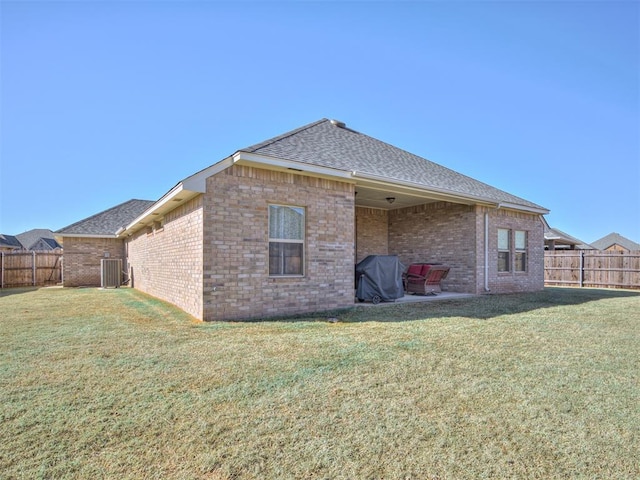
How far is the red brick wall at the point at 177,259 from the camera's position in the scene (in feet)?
23.2

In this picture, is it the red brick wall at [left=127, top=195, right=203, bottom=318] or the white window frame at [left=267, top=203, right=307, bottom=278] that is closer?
the red brick wall at [left=127, top=195, right=203, bottom=318]

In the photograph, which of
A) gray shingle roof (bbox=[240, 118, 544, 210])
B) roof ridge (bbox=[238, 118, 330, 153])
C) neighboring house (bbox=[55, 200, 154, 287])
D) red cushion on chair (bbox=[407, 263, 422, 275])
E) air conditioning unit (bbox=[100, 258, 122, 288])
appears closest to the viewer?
roof ridge (bbox=[238, 118, 330, 153])

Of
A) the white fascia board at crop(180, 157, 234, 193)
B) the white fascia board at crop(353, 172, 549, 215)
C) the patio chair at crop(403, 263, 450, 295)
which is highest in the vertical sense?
the white fascia board at crop(353, 172, 549, 215)

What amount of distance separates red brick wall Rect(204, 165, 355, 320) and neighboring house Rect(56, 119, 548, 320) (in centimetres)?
2

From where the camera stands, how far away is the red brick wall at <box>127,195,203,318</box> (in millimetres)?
7066

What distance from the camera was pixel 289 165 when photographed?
7328 mm

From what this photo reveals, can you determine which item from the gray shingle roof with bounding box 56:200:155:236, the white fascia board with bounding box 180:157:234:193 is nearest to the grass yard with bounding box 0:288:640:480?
the white fascia board with bounding box 180:157:234:193

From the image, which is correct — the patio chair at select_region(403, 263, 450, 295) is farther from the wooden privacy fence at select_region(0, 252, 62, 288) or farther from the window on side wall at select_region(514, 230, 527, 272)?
the wooden privacy fence at select_region(0, 252, 62, 288)

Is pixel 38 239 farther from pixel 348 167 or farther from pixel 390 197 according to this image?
pixel 348 167

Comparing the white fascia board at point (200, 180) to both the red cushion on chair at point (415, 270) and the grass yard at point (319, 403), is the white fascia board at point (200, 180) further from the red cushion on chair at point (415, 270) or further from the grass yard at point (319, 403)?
the red cushion on chair at point (415, 270)

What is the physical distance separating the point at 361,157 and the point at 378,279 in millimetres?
3561

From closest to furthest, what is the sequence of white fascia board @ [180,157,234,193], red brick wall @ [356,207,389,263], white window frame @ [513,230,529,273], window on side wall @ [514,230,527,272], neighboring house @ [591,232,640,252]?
white fascia board @ [180,157,234,193], white window frame @ [513,230,529,273], window on side wall @ [514,230,527,272], red brick wall @ [356,207,389,263], neighboring house @ [591,232,640,252]

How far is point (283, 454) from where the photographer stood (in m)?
2.30

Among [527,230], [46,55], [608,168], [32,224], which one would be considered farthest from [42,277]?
[32,224]
